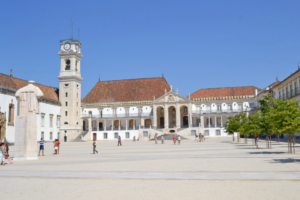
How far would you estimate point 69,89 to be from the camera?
205 feet

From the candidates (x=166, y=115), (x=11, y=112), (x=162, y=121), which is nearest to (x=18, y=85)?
(x=11, y=112)

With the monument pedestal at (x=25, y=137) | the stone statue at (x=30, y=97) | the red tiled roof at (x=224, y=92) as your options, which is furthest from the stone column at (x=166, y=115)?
the monument pedestal at (x=25, y=137)

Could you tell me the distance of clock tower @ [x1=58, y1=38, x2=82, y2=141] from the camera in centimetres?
6162

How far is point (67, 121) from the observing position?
61.7m

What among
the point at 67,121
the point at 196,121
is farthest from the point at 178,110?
the point at 67,121

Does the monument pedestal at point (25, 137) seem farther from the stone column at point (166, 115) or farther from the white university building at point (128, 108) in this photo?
the stone column at point (166, 115)

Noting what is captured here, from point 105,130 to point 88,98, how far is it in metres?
10.6

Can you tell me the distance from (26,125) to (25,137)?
735 mm

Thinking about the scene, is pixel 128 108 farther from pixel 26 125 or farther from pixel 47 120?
pixel 26 125

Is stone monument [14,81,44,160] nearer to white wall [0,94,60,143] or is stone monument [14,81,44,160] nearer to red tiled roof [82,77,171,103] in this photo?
white wall [0,94,60,143]

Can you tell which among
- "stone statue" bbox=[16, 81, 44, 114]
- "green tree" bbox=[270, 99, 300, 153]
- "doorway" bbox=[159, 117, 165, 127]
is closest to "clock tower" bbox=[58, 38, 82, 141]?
"doorway" bbox=[159, 117, 165, 127]

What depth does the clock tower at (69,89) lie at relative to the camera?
2426 inches

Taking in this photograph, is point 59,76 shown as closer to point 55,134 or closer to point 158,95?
point 55,134

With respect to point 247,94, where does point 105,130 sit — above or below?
below
